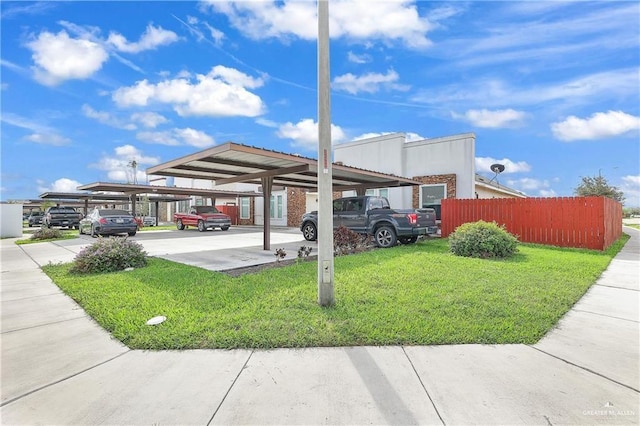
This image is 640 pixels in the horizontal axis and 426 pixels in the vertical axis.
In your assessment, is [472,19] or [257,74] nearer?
[472,19]

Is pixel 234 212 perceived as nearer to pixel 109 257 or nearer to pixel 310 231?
pixel 310 231

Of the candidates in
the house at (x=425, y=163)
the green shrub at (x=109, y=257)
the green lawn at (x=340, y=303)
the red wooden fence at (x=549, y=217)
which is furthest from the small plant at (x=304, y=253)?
the house at (x=425, y=163)

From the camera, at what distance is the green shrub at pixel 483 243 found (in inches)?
340

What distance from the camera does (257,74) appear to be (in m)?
11.5

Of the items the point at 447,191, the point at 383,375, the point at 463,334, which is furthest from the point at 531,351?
the point at 447,191

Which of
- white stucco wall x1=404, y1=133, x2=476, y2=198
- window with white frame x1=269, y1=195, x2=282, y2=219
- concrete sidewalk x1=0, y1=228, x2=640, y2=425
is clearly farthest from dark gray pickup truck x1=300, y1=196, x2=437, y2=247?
window with white frame x1=269, y1=195, x2=282, y2=219

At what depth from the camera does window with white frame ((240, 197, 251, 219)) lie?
28884 mm

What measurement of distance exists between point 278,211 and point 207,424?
24.0 meters

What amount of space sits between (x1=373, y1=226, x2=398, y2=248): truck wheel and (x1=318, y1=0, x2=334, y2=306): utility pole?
6713mm

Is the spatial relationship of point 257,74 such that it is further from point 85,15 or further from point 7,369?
point 7,369

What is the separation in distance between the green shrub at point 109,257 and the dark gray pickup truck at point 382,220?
252 inches

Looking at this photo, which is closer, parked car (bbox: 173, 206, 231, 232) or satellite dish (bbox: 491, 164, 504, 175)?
satellite dish (bbox: 491, 164, 504, 175)

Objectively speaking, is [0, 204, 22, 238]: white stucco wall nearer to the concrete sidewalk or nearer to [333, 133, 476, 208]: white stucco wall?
[333, 133, 476, 208]: white stucco wall

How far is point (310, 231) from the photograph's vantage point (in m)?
13.7
